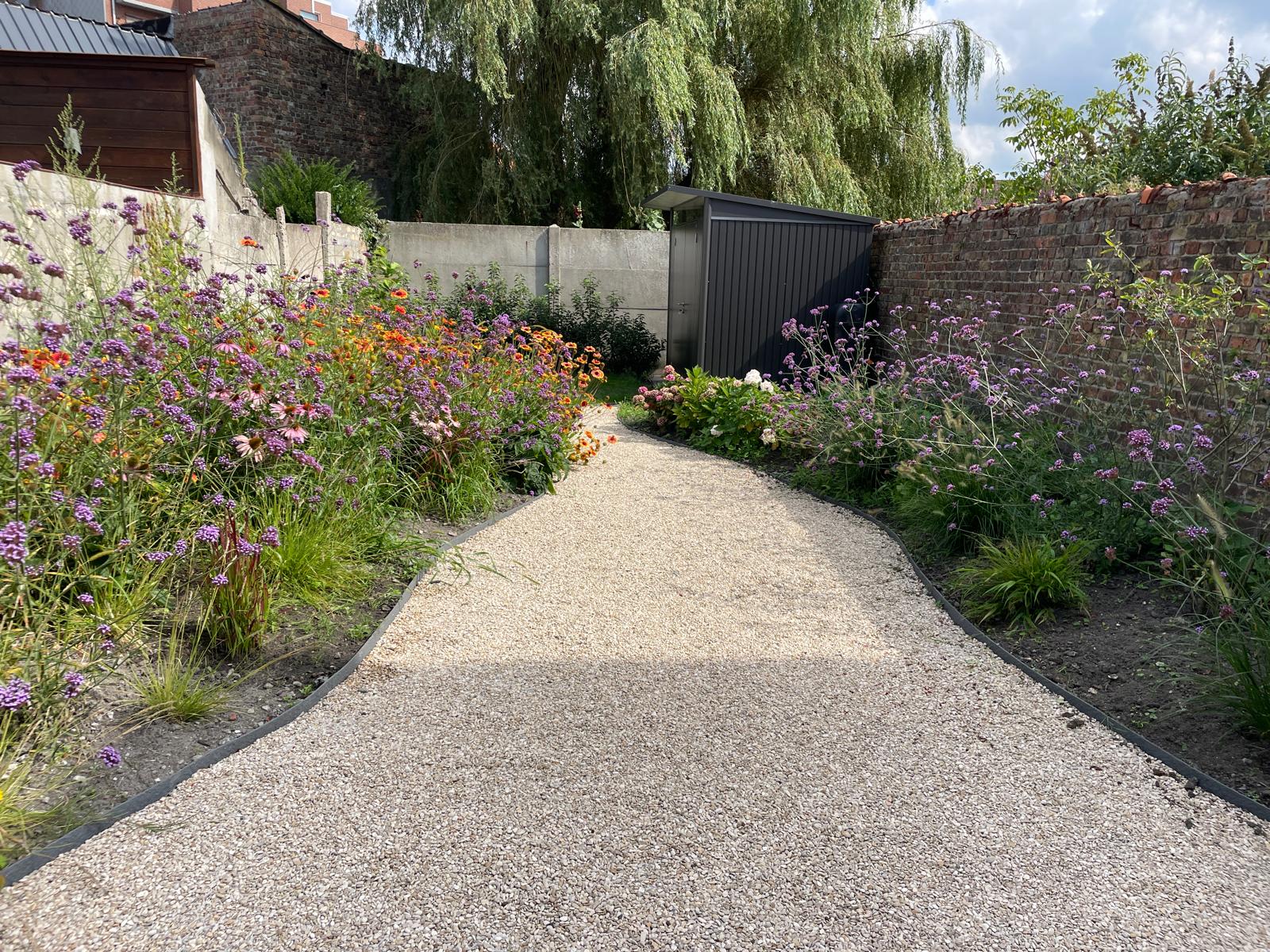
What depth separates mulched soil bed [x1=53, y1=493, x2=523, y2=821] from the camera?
2.43 m

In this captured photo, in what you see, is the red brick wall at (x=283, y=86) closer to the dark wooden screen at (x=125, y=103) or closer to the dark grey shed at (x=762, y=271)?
the dark wooden screen at (x=125, y=103)

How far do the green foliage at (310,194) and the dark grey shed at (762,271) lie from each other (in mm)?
5140

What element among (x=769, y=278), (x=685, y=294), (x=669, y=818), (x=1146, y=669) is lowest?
(x=669, y=818)

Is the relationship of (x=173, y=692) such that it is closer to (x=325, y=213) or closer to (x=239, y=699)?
(x=239, y=699)

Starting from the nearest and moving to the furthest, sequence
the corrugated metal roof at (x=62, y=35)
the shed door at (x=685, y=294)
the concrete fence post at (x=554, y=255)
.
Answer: the shed door at (x=685, y=294), the corrugated metal roof at (x=62, y=35), the concrete fence post at (x=554, y=255)

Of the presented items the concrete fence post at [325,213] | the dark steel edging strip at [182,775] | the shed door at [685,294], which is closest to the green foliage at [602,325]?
the shed door at [685,294]

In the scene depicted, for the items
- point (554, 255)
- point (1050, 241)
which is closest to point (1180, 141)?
point (1050, 241)

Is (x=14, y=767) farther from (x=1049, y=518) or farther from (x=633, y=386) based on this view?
(x=633, y=386)

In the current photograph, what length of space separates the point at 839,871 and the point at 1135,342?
3.81 metres

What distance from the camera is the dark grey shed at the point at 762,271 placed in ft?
28.6

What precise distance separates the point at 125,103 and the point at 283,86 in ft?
26.5

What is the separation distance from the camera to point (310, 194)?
11.5m

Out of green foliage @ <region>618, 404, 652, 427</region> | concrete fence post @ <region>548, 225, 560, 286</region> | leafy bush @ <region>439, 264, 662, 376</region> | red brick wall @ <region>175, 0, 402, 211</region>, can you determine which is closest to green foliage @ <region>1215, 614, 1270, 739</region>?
green foliage @ <region>618, 404, 652, 427</region>

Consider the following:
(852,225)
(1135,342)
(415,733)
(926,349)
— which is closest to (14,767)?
(415,733)
